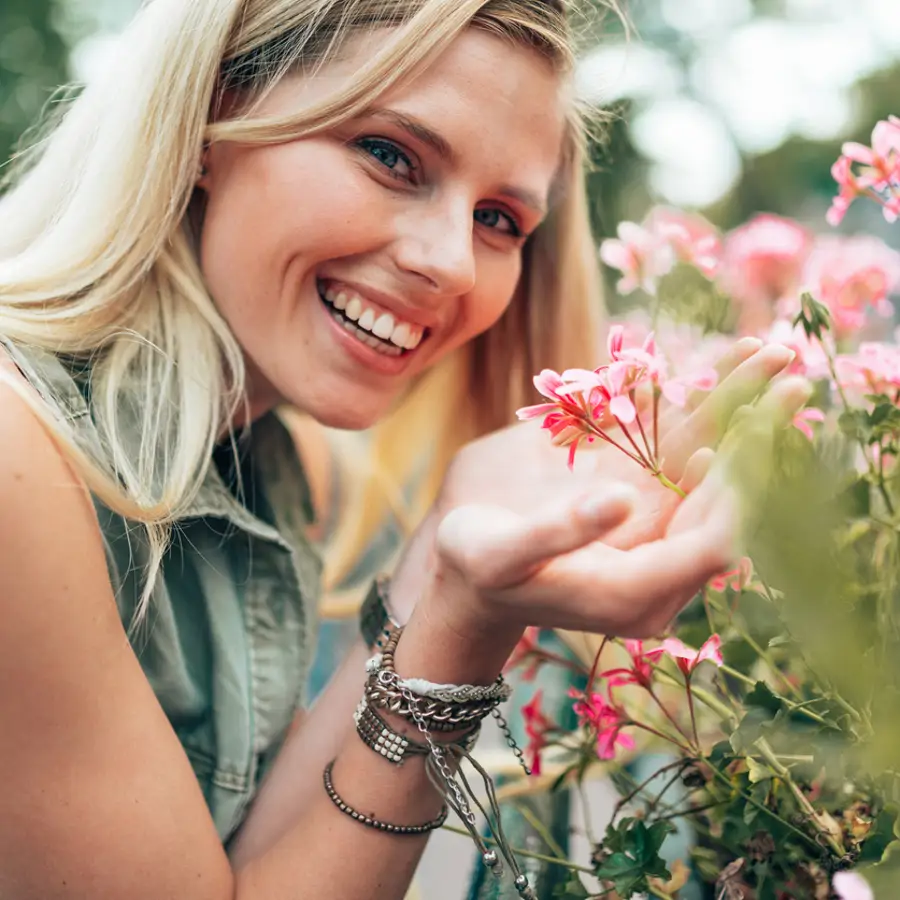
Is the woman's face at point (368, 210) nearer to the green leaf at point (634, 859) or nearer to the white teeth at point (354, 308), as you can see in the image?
the white teeth at point (354, 308)

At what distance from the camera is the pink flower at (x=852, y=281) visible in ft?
3.54

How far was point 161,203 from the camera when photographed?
3.62 ft

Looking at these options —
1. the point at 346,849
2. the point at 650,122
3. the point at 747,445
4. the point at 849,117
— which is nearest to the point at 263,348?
the point at 346,849

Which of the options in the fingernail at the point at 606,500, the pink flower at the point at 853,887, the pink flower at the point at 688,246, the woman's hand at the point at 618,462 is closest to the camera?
the pink flower at the point at 853,887

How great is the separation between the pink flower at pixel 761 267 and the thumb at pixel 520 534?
92cm

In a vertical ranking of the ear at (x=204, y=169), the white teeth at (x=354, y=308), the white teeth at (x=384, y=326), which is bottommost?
the white teeth at (x=384, y=326)

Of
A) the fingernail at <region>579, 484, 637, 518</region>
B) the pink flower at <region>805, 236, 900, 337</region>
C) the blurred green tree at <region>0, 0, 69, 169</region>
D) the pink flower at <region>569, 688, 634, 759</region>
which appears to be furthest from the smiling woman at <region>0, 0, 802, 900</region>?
the blurred green tree at <region>0, 0, 69, 169</region>

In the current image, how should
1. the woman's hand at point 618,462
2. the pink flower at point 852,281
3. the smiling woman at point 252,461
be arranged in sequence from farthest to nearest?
the pink flower at point 852,281 → the smiling woman at point 252,461 → the woman's hand at point 618,462

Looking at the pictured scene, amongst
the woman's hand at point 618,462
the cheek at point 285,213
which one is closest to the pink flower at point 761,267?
the woman's hand at point 618,462

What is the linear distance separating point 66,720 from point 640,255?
0.88 metres

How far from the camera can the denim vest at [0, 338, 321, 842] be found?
110 cm

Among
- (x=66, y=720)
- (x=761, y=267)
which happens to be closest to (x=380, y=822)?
(x=66, y=720)

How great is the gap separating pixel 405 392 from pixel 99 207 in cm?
80

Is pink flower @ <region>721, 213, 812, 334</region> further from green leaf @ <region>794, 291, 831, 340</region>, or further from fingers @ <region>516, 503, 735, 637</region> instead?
fingers @ <region>516, 503, 735, 637</region>
